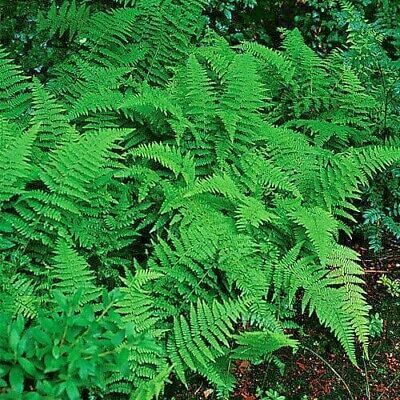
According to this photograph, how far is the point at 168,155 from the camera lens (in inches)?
167

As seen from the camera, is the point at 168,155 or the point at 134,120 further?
the point at 134,120

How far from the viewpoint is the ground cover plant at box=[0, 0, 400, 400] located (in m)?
3.64

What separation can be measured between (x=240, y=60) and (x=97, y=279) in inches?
82.1

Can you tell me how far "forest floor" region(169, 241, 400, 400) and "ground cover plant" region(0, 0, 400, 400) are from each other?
45 mm

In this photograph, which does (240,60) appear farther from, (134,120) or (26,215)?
(26,215)

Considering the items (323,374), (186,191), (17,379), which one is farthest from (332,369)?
(17,379)

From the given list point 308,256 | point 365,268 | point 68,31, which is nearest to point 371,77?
point 365,268

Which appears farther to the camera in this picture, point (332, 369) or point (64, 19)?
point (64, 19)

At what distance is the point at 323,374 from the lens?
4.09 meters

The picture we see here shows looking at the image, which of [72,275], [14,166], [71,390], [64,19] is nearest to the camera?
[71,390]

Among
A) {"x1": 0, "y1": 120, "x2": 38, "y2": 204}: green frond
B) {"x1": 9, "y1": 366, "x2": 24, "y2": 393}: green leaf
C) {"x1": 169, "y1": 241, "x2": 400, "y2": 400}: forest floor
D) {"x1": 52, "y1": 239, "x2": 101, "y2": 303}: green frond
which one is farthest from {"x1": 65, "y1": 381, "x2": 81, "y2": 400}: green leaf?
{"x1": 0, "y1": 120, "x2": 38, "y2": 204}: green frond

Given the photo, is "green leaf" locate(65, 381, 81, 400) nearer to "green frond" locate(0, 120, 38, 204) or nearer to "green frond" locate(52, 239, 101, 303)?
"green frond" locate(52, 239, 101, 303)

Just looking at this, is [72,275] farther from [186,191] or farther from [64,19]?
[64,19]

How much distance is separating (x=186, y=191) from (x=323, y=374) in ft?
5.08
